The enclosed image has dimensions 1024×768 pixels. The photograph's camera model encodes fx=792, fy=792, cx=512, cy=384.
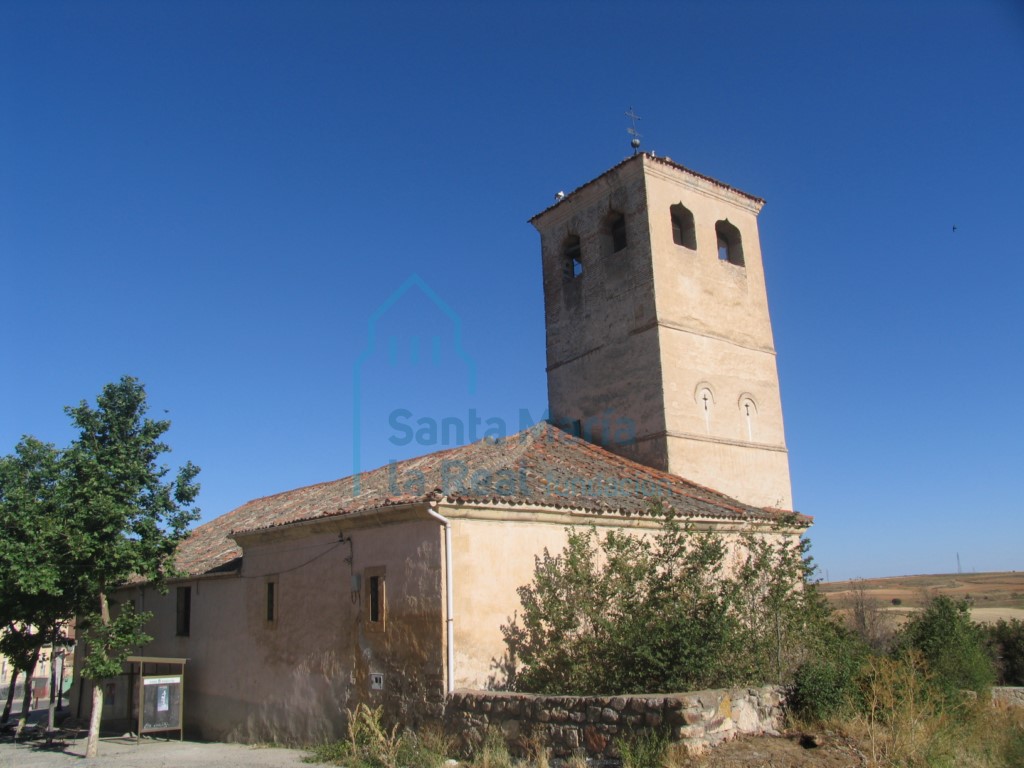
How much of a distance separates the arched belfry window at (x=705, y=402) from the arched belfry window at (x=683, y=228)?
11.1 ft

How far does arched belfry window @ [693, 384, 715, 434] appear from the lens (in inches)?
671

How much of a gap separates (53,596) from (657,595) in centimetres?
1196

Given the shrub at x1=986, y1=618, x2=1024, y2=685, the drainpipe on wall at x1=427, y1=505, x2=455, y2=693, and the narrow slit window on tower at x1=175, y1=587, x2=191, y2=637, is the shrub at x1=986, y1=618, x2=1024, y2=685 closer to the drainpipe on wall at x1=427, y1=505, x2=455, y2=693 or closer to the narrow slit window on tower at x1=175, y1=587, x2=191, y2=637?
the drainpipe on wall at x1=427, y1=505, x2=455, y2=693

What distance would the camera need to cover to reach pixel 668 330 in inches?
665

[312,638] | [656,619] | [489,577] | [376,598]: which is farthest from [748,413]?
[312,638]

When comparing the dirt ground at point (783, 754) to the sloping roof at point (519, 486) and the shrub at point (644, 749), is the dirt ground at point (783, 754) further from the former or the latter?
the sloping roof at point (519, 486)

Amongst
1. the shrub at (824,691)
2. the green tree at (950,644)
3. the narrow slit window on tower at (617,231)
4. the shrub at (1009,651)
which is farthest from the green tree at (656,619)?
the shrub at (1009,651)

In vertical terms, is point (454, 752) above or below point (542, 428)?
below

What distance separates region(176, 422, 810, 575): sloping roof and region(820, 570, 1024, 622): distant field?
2887 centimetres

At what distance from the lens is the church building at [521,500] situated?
1145 centimetres

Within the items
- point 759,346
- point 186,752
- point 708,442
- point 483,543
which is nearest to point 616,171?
point 759,346

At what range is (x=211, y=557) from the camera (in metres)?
18.2

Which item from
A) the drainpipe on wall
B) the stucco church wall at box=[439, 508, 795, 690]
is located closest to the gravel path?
the drainpipe on wall

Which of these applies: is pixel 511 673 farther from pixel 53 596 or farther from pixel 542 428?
pixel 53 596
